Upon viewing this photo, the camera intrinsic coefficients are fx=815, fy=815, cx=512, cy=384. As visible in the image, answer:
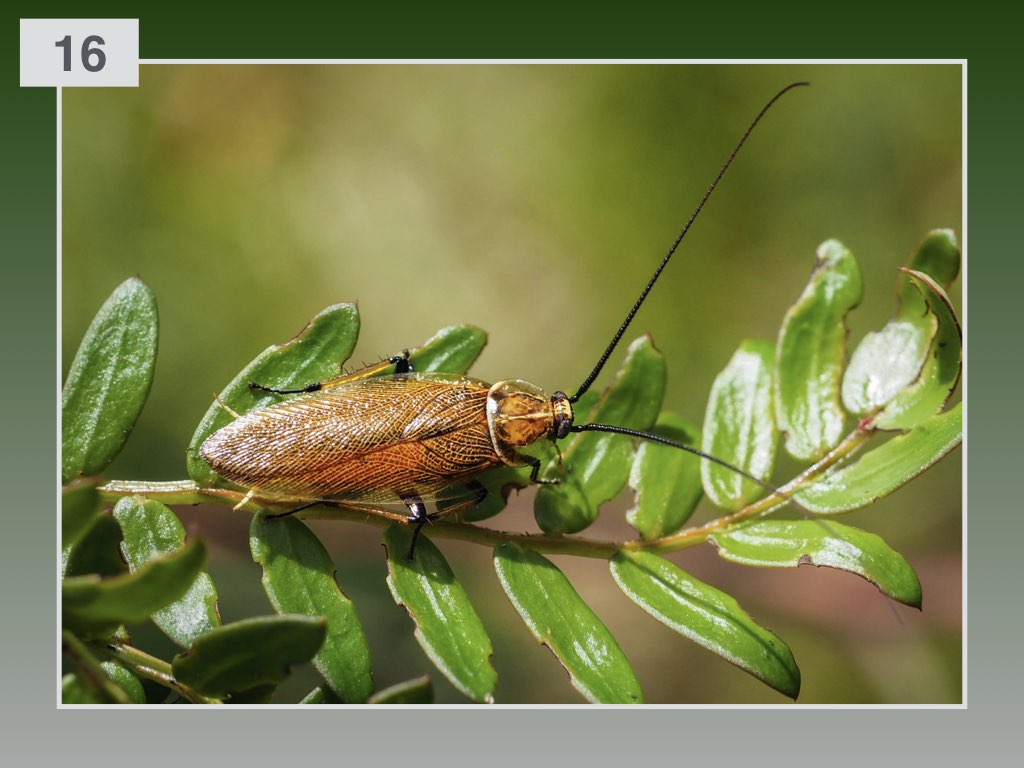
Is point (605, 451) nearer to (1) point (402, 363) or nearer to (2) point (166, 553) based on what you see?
(1) point (402, 363)

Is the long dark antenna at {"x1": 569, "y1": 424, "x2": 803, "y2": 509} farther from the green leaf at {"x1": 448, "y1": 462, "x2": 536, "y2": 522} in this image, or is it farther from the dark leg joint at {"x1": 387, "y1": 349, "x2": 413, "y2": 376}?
the dark leg joint at {"x1": 387, "y1": 349, "x2": 413, "y2": 376}

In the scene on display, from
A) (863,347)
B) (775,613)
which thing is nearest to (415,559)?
(863,347)

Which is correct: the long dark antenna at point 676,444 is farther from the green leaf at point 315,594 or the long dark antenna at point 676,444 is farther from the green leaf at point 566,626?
the green leaf at point 315,594

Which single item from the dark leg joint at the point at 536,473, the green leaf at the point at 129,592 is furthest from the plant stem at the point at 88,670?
the dark leg joint at the point at 536,473

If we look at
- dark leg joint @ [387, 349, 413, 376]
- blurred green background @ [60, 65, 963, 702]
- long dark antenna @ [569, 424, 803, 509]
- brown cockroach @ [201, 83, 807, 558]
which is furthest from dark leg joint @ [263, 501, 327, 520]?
blurred green background @ [60, 65, 963, 702]

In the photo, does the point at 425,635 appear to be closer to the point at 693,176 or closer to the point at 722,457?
the point at 722,457

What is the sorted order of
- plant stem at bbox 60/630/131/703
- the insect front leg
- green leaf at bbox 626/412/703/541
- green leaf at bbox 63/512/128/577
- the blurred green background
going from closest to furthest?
plant stem at bbox 60/630/131/703 < green leaf at bbox 63/512/128/577 < the insect front leg < green leaf at bbox 626/412/703/541 < the blurred green background

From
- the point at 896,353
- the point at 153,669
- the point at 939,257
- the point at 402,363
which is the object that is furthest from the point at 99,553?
the point at 939,257
